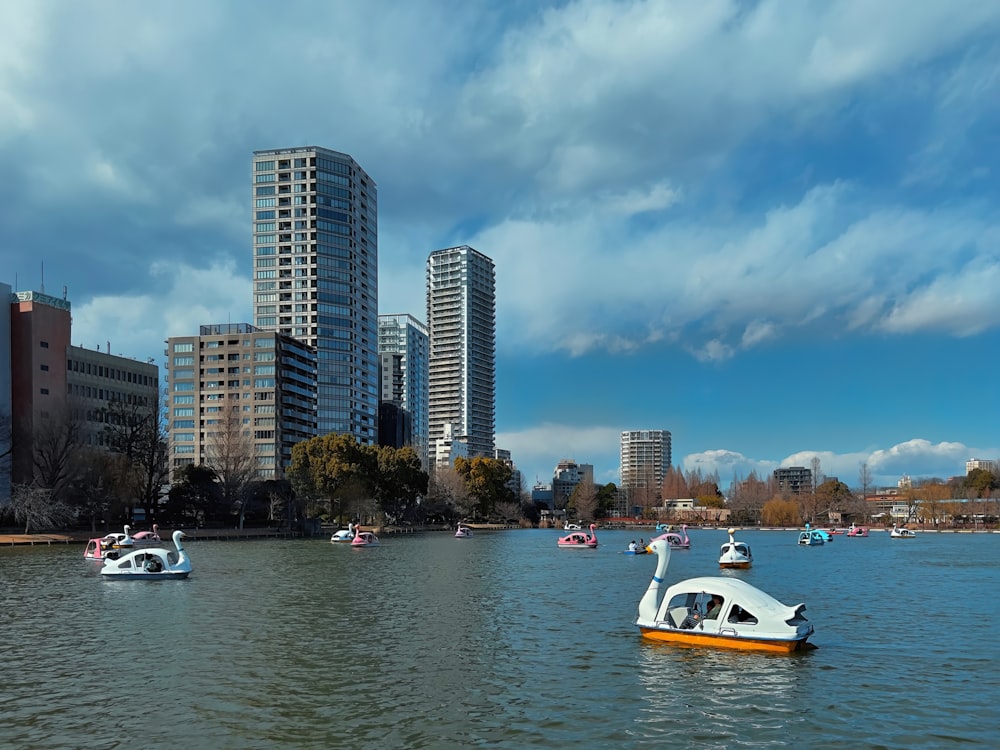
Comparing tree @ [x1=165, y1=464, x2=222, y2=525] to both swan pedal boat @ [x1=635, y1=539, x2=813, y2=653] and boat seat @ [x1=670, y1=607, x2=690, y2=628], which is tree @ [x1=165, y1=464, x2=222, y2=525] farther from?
boat seat @ [x1=670, y1=607, x2=690, y2=628]

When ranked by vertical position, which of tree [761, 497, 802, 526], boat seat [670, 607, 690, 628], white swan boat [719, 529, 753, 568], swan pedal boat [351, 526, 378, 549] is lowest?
tree [761, 497, 802, 526]

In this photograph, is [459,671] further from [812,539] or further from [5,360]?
[5,360]

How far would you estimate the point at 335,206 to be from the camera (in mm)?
194500

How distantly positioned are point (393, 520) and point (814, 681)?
123987 millimetres

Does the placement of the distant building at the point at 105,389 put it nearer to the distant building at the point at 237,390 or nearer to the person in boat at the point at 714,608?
the distant building at the point at 237,390

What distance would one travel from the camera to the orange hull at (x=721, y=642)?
27.7 meters

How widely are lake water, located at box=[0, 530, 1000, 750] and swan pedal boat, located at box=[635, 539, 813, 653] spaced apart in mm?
609

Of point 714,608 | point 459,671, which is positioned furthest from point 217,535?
point 714,608

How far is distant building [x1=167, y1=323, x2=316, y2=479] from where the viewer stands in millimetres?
166875

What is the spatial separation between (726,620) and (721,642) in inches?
29.3

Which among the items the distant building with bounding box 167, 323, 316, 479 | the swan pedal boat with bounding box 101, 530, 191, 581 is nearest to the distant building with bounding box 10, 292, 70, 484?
the distant building with bounding box 167, 323, 316, 479

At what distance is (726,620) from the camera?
2856 centimetres

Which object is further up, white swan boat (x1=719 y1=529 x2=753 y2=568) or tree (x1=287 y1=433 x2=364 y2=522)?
tree (x1=287 y1=433 x2=364 y2=522)

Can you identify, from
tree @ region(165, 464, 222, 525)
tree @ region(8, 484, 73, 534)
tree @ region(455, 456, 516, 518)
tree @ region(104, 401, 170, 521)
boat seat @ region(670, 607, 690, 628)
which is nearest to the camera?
boat seat @ region(670, 607, 690, 628)
